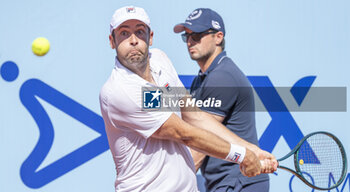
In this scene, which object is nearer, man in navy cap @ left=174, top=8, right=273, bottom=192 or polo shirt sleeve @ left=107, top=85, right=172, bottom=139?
polo shirt sleeve @ left=107, top=85, right=172, bottom=139

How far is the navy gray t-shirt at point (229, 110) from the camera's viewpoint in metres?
2.90

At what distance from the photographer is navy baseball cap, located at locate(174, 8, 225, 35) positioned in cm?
332

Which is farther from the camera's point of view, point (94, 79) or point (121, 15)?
point (94, 79)

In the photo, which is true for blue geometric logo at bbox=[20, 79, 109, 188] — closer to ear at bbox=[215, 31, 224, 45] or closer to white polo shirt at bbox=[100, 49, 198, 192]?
ear at bbox=[215, 31, 224, 45]

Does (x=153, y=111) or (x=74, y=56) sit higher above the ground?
(x=74, y=56)

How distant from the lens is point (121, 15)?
7.46 feet

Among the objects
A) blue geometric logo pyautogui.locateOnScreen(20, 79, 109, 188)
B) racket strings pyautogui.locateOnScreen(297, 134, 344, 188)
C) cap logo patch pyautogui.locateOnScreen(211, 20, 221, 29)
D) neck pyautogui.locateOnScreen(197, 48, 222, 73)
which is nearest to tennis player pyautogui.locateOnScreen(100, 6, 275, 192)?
neck pyautogui.locateOnScreen(197, 48, 222, 73)

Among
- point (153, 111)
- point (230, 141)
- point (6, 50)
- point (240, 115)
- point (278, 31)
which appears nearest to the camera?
point (153, 111)

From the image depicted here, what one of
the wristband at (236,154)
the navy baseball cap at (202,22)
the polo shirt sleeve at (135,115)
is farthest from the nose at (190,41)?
the polo shirt sleeve at (135,115)

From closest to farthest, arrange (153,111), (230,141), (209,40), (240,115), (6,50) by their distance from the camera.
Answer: (153,111), (230,141), (240,115), (209,40), (6,50)

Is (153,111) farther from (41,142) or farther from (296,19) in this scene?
(296,19)

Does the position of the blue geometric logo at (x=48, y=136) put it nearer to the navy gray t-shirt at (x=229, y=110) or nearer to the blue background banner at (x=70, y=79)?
the blue background banner at (x=70, y=79)

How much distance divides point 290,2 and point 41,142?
2053 millimetres

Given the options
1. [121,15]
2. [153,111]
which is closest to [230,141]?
[153,111]
